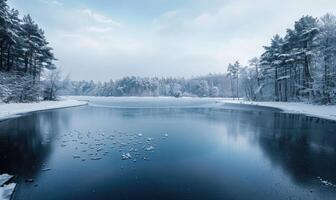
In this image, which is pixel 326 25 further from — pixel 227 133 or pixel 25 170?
pixel 25 170

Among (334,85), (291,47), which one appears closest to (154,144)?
(334,85)

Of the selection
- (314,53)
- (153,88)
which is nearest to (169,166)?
(314,53)

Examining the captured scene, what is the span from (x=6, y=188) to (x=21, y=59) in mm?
44220

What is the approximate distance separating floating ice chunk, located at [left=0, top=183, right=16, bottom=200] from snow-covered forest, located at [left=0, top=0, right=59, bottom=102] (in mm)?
26882

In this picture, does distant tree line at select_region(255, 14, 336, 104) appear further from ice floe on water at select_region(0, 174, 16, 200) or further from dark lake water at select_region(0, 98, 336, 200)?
ice floe on water at select_region(0, 174, 16, 200)

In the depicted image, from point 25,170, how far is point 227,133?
1137 cm

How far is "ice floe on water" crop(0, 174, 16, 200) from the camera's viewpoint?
15.6 feet

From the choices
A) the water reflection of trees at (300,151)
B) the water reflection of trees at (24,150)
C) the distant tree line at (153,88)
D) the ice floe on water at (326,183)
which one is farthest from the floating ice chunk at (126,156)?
the distant tree line at (153,88)

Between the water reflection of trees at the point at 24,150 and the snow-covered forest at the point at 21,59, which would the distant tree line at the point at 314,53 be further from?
the snow-covered forest at the point at 21,59

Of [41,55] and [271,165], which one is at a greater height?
[41,55]

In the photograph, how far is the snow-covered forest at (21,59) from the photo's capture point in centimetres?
2675

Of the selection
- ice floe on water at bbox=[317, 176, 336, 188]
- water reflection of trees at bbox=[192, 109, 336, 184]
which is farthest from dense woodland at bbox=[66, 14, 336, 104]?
ice floe on water at bbox=[317, 176, 336, 188]

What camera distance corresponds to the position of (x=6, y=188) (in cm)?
518

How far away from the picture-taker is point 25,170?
21.3 feet
